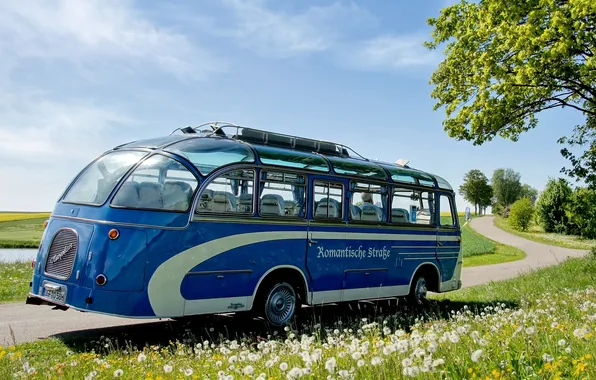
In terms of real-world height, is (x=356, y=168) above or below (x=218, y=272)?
above

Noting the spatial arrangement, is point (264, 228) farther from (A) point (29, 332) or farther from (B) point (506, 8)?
(B) point (506, 8)

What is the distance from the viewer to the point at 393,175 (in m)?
11.4

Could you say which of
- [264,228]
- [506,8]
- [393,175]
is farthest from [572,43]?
[264,228]

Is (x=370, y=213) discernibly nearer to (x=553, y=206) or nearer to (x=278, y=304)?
(x=278, y=304)

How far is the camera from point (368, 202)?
1073 centimetres

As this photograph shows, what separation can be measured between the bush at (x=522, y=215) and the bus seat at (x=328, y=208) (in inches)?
2794

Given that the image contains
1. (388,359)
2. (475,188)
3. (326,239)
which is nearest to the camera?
(388,359)

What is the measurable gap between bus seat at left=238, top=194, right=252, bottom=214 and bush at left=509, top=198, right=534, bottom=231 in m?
73.0

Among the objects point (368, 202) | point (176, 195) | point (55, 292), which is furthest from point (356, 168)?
point (55, 292)

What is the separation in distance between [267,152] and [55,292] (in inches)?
147

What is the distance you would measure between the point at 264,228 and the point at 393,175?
3959 millimetres

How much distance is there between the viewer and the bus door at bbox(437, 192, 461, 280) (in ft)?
41.5

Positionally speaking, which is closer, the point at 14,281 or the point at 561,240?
the point at 14,281

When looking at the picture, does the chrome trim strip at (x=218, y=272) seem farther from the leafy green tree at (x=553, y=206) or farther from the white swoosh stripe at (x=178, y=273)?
the leafy green tree at (x=553, y=206)
